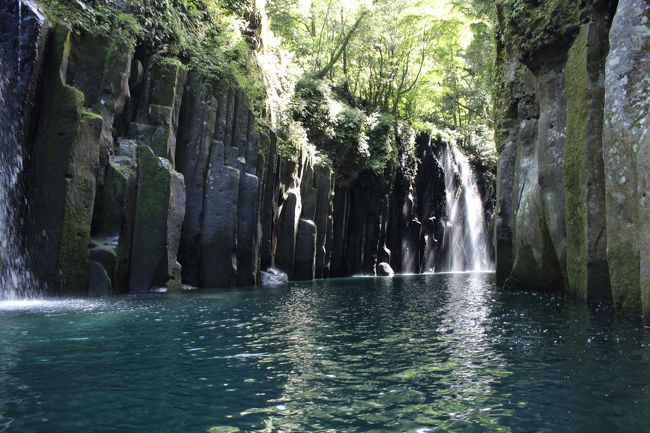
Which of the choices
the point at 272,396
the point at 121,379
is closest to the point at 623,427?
the point at 272,396

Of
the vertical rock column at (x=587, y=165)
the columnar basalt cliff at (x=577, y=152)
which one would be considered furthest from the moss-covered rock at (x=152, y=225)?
the vertical rock column at (x=587, y=165)

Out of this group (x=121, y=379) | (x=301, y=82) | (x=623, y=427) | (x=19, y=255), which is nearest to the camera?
(x=623, y=427)

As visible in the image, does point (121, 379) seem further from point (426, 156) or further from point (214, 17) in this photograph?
point (426, 156)

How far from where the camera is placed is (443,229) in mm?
43625

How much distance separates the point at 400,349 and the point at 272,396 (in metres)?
2.89

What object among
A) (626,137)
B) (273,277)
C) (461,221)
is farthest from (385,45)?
(626,137)

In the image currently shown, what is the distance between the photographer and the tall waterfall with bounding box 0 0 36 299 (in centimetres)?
1309

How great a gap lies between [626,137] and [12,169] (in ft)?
44.8

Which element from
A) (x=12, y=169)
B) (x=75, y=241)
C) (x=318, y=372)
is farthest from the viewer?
(x=75, y=241)

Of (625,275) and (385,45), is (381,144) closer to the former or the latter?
(385,45)

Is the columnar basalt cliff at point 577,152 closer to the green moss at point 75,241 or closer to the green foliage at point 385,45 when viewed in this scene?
the green moss at point 75,241

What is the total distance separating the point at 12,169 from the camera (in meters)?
13.3

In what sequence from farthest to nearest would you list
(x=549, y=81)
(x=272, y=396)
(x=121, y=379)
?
(x=549, y=81) → (x=121, y=379) → (x=272, y=396)

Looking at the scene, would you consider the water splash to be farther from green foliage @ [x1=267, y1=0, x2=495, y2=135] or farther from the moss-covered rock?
green foliage @ [x1=267, y1=0, x2=495, y2=135]
